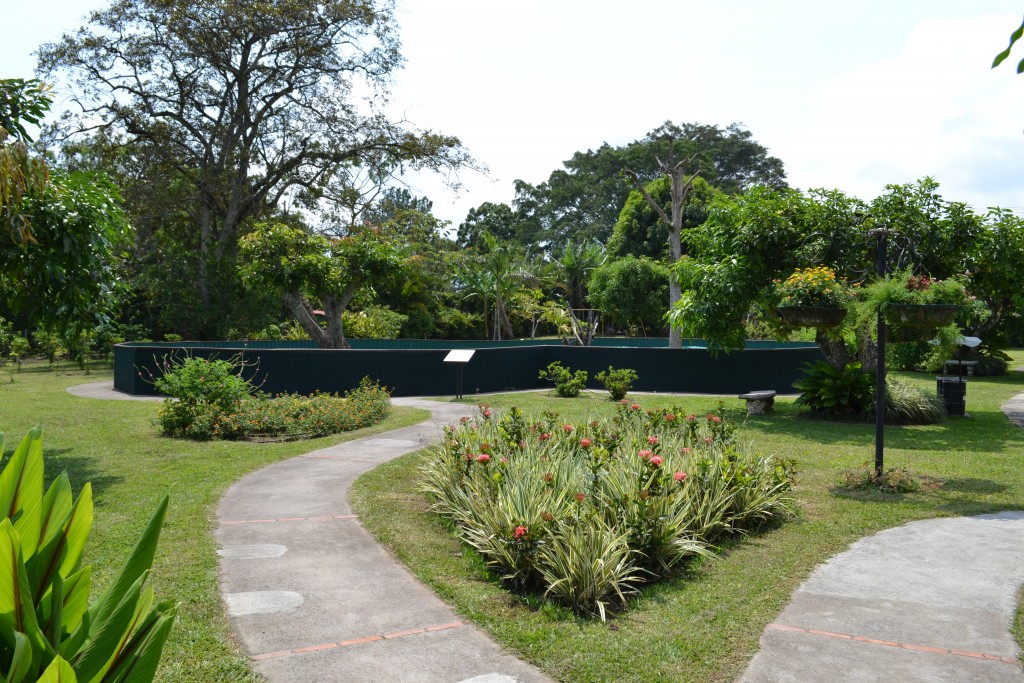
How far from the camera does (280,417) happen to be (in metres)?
13.7

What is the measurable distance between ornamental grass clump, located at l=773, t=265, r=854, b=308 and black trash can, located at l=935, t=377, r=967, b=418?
6.53 meters

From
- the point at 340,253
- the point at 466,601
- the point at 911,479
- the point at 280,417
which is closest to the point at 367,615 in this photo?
the point at 466,601

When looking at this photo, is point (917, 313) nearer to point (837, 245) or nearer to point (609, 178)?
point (837, 245)

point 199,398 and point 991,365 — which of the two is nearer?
point 199,398

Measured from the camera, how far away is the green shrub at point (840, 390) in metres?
15.8

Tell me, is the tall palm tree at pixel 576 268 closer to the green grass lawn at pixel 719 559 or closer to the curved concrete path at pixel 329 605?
the green grass lawn at pixel 719 559

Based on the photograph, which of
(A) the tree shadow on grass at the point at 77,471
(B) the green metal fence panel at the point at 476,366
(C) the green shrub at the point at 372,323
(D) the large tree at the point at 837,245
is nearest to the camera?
(A) the tree shadow on grass at the point at 77,471

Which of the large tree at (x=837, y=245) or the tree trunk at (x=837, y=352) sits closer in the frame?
the large tree at (x=837, y=245)

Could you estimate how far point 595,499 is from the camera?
7270 mm

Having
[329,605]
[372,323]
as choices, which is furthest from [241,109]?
[329,605]

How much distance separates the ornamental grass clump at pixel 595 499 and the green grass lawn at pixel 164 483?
2178 millimetres

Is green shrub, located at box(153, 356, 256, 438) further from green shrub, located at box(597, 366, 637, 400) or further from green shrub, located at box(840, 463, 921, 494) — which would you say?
green shrub, located at box(840, 463, 921, 494)

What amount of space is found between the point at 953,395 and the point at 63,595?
17652 millimetres

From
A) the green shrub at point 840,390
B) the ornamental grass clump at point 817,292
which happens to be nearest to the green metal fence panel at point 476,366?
the green shrub at point 840,390
